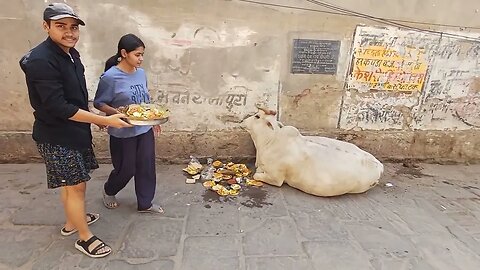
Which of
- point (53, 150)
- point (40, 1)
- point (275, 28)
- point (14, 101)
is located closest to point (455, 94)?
point (275, 28)

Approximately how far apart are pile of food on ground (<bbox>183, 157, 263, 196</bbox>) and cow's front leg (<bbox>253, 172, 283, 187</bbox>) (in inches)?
2.1

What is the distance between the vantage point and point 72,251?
299cm

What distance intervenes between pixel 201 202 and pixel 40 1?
109 inches

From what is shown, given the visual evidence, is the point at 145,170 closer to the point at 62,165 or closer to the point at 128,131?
the point at 128,131

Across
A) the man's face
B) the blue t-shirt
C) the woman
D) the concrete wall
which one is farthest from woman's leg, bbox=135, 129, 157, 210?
the concrete wall

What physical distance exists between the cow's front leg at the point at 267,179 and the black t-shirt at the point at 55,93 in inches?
80.0

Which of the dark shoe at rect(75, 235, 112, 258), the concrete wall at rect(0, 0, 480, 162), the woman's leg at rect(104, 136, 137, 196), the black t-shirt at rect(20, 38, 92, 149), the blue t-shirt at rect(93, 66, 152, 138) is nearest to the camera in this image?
the black t-shirt at rect(20, 38, 92, 149)

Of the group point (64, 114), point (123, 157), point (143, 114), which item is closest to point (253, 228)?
point (123, 157)

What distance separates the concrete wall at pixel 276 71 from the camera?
4.26 m

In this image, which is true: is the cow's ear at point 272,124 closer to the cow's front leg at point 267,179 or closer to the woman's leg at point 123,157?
the cow's front leg at point 267,179

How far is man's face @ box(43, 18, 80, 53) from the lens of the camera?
2.47 metres

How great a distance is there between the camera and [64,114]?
2.49 m

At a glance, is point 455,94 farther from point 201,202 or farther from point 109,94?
point 109,94

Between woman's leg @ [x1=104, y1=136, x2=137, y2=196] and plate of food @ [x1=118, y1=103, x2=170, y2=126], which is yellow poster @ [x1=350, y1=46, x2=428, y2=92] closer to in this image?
plate of food @ [x1=118, y1=103, x2=170, y2=126]
